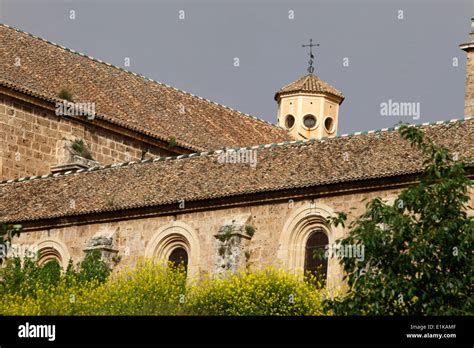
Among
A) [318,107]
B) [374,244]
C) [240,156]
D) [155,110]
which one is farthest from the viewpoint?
[318,107]

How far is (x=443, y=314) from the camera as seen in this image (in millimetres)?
21797

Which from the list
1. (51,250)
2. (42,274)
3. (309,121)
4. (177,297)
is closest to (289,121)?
(309,121)

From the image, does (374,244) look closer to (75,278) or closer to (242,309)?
(242,309)

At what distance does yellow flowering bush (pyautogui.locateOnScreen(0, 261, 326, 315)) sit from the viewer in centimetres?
3506

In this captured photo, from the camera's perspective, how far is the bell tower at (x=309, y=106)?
7538 centimetres

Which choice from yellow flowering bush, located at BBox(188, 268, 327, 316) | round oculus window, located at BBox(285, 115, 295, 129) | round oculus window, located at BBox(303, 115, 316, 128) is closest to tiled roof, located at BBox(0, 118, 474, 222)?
yellow flowering bush, located at BBox(188, 268, 327, 316)

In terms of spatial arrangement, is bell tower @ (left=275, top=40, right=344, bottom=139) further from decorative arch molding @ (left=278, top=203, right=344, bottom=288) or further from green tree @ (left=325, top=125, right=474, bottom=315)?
green tree @ (left=325, top=125, right=474, bottom=315)

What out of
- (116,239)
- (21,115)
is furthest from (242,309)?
(21,115)

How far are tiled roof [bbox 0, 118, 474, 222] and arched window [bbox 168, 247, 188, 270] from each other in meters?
1.55

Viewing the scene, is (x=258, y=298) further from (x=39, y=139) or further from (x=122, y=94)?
(x=122, y=94)

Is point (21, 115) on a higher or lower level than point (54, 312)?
higher

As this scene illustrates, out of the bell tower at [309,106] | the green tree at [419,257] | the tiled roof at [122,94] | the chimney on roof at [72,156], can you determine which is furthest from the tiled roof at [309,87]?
the green tree at [419,257]
